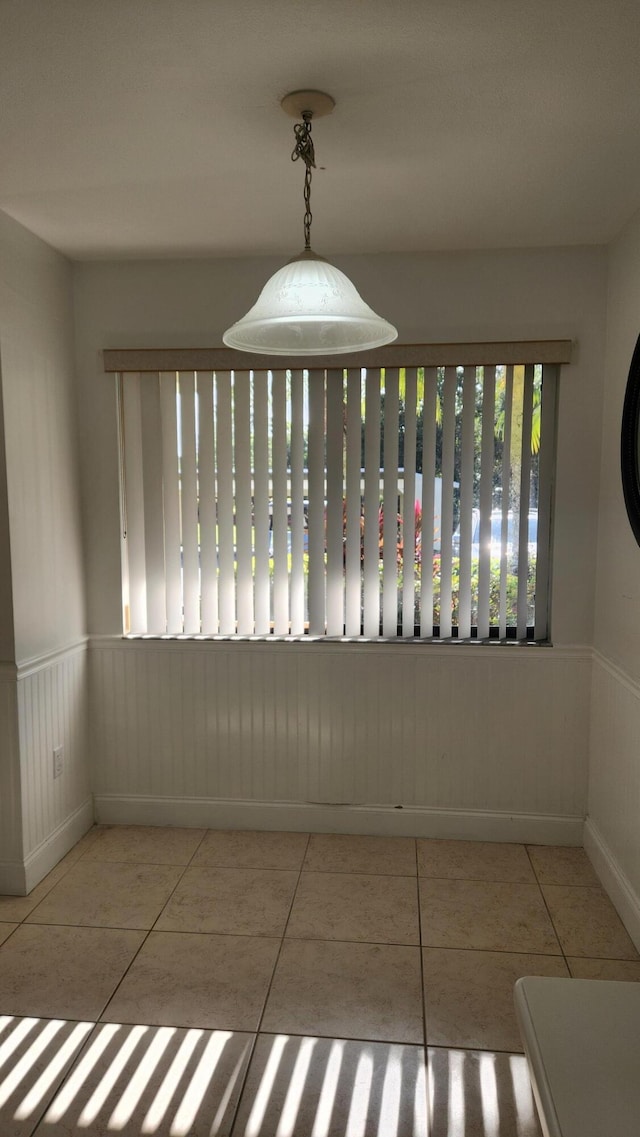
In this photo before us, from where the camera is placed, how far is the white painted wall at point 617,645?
2.57 meters

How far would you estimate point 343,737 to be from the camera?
328 cm

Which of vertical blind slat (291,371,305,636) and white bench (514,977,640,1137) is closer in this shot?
white bench (514,977,640,1137)

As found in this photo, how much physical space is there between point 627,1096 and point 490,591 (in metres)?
2.09

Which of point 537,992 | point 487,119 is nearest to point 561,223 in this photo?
point 487,119

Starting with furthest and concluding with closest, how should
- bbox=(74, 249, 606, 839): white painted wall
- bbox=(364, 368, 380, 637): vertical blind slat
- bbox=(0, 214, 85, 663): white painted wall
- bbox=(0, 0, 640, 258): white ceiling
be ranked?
1. bbox=(364, 368, 380, 637): vertical blind slat
2. bbox=(74, 249, 606, 839): white painted wall
3. bbox=(0, 214, 85, 663): white painted wall
4. bbox=(0, 0, 640, 258): white ceiling

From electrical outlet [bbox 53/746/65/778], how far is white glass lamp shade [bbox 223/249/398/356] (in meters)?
2.03

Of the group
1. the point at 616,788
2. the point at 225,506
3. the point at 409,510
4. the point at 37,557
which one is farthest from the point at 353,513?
the point at 616,788

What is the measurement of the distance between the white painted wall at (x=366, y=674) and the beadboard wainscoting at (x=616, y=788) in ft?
0.41

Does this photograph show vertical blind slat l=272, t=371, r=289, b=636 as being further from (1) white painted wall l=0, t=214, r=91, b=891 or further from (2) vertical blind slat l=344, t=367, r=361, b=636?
(1) white painted wall l=0, t=214, r=91, b=891

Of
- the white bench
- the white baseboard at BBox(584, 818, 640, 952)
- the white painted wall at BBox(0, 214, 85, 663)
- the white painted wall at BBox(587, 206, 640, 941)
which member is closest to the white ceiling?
the white painted wall at BBox(0, 214, 85, 663)

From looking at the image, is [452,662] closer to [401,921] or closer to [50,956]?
[401,921]

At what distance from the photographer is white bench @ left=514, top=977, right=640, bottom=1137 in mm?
1237

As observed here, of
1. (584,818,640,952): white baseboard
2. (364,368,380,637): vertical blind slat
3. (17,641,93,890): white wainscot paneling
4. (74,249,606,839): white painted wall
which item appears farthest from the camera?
(364,368,380,637): vertical blind slat

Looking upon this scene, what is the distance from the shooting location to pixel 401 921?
262 cm
